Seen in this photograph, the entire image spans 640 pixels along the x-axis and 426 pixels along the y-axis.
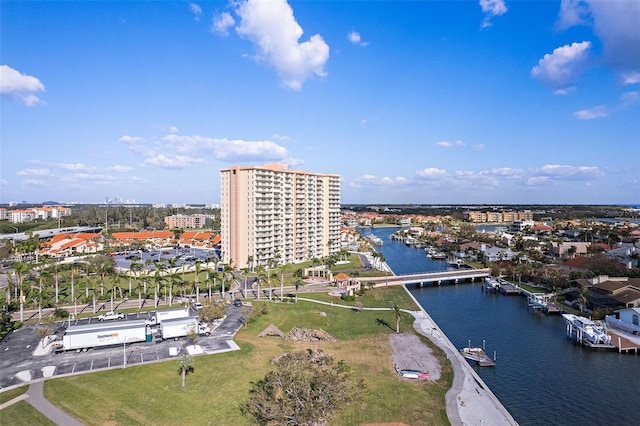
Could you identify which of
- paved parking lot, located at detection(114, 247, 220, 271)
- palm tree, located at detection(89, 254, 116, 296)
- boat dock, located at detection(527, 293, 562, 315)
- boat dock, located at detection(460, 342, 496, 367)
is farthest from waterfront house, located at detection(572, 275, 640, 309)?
palm tree, located at detection(89, 254, 116, 296)

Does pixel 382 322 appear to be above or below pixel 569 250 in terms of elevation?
below


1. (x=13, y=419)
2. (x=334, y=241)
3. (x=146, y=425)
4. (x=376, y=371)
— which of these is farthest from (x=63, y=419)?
(x=334, y=241)

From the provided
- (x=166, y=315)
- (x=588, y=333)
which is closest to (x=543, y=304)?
(x=588, y=333)

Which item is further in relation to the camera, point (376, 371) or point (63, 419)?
point (376, 371)

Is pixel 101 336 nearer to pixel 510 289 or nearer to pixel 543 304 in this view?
pixel 543 304

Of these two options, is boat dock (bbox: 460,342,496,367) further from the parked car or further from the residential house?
the residential house

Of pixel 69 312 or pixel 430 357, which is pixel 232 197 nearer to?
pixel 69 312
